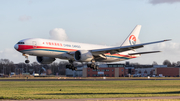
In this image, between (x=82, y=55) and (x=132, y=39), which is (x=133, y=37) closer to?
(x=132, y=39)

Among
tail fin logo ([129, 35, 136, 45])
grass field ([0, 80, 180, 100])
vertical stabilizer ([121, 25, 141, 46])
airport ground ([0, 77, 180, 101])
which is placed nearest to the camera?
airport ground ([0, 77, 180, 101])

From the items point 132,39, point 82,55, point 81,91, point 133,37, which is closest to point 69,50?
point 82,55

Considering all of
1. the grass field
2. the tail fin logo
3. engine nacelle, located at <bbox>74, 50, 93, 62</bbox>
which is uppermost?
the tail fin logo

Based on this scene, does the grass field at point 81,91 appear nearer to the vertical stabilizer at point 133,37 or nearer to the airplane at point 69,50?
the airplane at point 69,50

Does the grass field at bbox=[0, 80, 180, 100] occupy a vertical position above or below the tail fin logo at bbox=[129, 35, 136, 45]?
below

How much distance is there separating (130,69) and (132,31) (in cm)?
11077

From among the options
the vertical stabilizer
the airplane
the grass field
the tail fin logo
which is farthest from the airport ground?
the tail fin logo

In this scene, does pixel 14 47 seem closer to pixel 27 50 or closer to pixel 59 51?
pixel 27 50

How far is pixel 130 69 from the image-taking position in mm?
184000

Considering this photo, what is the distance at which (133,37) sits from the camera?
75500mm

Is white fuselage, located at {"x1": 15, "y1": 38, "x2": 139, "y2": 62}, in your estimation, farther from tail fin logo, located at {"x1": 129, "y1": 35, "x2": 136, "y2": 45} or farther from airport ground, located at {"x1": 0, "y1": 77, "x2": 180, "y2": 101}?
tail fin logo, located at {"x1": 129, "y1": 35, "x2": 136, "y2": 45}

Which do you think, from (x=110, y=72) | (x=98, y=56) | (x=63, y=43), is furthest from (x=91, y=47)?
(x=110, y=72)

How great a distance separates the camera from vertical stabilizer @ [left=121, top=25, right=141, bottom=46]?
243 feet

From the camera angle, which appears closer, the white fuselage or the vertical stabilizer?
the white fuselage
